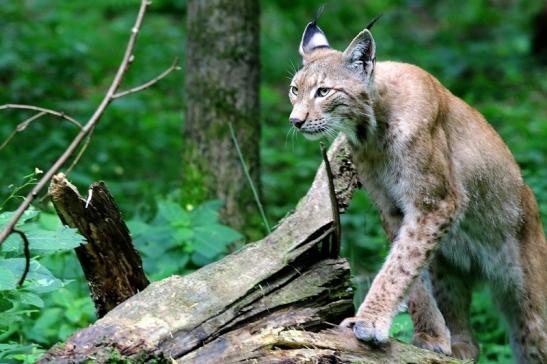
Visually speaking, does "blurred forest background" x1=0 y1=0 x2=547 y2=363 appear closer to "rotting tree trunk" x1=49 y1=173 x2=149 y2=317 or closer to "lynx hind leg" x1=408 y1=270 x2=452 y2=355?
"rotting tree trunk" x1=49 y1=173 x2=149 y2=317

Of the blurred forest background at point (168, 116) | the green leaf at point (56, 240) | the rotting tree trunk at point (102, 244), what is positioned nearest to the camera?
the green leaf at point (56, 240)

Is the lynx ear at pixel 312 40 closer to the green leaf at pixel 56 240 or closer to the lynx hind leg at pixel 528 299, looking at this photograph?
the lynx hind leg at pixel 528 299

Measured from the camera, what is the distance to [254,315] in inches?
156

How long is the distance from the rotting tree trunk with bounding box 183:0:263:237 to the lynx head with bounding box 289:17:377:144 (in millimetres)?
2106

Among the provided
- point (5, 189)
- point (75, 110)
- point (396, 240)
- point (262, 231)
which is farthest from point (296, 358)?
point (75, 110)

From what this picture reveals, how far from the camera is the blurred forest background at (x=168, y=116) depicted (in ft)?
18.1

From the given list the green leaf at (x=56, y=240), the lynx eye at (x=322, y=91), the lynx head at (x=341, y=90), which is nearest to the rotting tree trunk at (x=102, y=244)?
the green leaf at (x=56, y=240)

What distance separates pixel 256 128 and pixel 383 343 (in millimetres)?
2994

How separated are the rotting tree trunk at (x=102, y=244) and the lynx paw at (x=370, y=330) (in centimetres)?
104

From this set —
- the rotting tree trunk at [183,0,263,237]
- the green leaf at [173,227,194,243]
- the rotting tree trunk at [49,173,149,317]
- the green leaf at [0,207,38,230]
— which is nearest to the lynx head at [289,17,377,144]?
the rotting tree trunk at [49,173,149,317]

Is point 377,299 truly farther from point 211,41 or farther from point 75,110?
point 75,110

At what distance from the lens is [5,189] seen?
773 centimetres

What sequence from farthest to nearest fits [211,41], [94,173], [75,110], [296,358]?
[75,110] < [94,173] < [211,41] < [296,358]

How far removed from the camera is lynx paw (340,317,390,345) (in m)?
4.15
